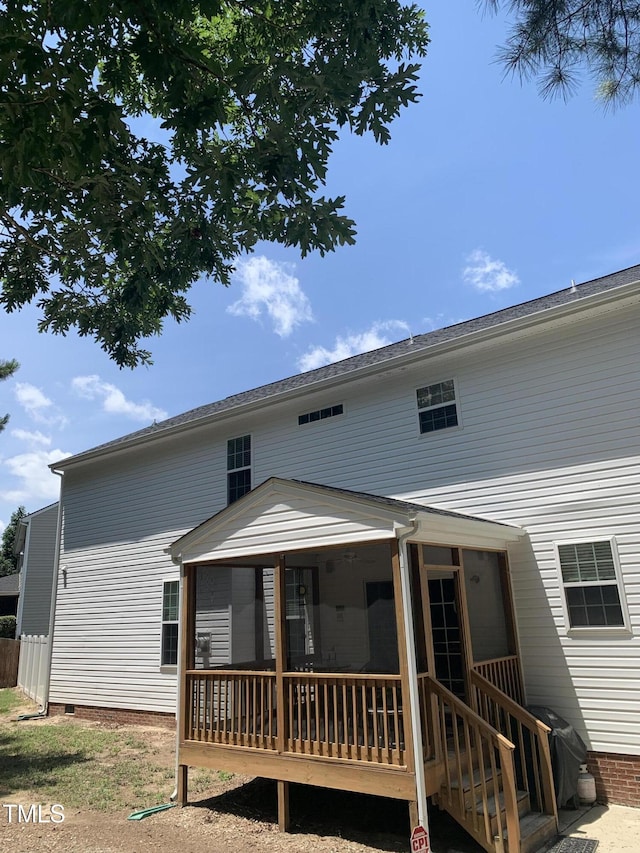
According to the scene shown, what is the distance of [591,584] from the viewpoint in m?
7.41

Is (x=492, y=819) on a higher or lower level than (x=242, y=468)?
lower

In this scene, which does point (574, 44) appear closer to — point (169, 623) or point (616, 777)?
point (616, 777)

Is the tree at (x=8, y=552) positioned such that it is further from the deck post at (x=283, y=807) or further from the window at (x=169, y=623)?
the deck post at (x=283, y=807)

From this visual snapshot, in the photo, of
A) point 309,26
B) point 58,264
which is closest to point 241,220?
point 309,26

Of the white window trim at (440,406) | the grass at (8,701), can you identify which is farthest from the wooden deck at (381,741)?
the grass at (8,701)

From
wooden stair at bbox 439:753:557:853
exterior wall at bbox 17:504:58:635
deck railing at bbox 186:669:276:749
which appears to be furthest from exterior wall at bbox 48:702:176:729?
exterior wall at bbox 17:504:58:635

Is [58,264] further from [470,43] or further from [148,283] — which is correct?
[470,43]

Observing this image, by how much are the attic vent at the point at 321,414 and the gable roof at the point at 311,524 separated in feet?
11.4

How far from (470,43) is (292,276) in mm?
4989

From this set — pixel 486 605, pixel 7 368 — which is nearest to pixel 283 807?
pixel 486 605

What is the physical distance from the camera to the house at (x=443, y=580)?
19.8 feet

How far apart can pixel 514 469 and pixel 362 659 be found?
3.34m

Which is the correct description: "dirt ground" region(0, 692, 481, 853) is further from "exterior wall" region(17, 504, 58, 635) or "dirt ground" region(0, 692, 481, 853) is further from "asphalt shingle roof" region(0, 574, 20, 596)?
"asphalt shingle roof" region(0, 574, 20, 596)

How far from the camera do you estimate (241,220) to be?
5961 millimetres
